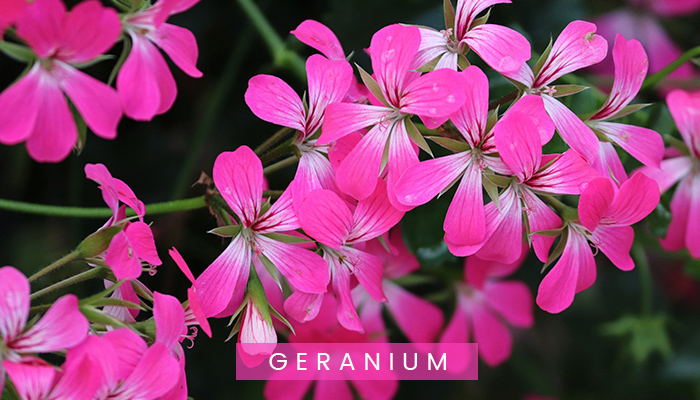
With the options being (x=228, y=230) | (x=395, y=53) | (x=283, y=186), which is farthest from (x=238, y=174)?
(x=283, y=186)

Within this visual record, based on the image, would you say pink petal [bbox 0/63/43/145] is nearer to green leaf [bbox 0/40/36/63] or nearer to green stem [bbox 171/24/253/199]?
green leaf [bbox 0/40/36/63]

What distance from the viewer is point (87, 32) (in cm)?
38

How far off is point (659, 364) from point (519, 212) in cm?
75

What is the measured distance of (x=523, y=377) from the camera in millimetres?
1118

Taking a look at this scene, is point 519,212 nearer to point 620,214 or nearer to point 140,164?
point 620,214

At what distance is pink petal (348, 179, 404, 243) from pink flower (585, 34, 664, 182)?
0.18 metres

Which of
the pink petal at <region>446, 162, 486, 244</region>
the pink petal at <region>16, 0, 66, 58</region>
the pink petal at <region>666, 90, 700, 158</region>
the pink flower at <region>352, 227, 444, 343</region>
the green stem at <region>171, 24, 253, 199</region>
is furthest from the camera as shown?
the green stem at <region>171, 24, 253, 199</region>

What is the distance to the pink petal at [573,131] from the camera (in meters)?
0.48

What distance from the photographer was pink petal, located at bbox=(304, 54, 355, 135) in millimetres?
469

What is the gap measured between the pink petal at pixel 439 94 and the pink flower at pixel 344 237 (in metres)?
0.07

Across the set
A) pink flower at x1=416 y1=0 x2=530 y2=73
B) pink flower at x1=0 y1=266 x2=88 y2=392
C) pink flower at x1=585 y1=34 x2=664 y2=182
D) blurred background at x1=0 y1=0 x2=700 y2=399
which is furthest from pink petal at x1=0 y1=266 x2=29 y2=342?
pink flower at x1=585 y1=34 x2=664 y2=182

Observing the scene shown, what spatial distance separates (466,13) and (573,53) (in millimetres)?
94

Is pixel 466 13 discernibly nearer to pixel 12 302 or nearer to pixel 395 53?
pixel 395 53

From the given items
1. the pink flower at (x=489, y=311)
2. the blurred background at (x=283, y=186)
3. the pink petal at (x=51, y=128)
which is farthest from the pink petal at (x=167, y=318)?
the pink flower at (x=489, y=311)
